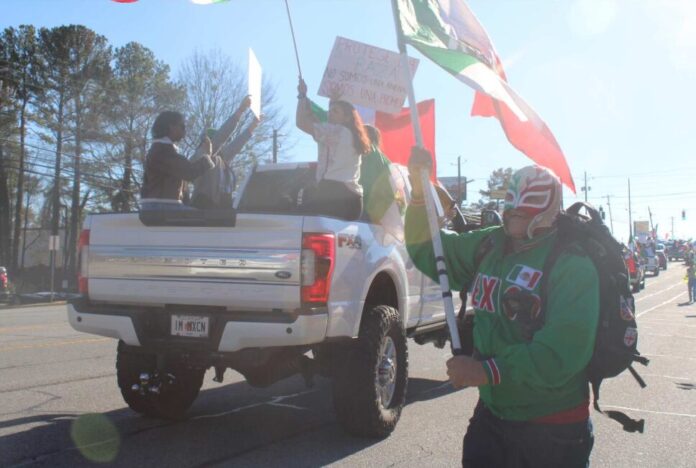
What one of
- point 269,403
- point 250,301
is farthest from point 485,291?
point 269,403

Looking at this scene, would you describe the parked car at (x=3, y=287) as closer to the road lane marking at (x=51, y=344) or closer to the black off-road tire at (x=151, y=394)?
the road lane marking at (x=51, y=344)

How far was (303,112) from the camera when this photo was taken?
6.02 metres

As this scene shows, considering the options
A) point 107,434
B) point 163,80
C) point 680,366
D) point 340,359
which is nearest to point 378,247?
point 340,359

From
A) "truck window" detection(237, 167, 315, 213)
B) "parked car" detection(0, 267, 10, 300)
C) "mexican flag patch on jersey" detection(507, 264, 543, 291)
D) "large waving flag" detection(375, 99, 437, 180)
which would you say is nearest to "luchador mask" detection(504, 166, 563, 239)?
"mexican flag patch on jersey" detection(507, 264, 543, 291)

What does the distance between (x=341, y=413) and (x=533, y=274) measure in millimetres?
2990

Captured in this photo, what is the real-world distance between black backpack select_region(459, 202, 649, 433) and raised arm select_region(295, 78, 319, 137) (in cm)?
373

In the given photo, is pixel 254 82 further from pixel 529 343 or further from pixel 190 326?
pixel 529 343

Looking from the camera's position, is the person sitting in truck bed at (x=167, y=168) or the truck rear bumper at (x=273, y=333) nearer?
the truck rear bumper at (x=273, y=333)

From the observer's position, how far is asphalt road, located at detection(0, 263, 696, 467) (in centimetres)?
483

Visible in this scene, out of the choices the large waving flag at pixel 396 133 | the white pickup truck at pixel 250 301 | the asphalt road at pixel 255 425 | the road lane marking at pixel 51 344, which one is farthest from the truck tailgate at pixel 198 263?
the road lane marking at pixel 51 344

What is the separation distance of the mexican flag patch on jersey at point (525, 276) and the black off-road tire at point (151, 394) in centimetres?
313

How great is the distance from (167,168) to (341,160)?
1.44 metres

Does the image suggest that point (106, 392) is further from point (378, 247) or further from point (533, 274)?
point (533, 274)

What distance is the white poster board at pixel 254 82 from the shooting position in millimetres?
6695
